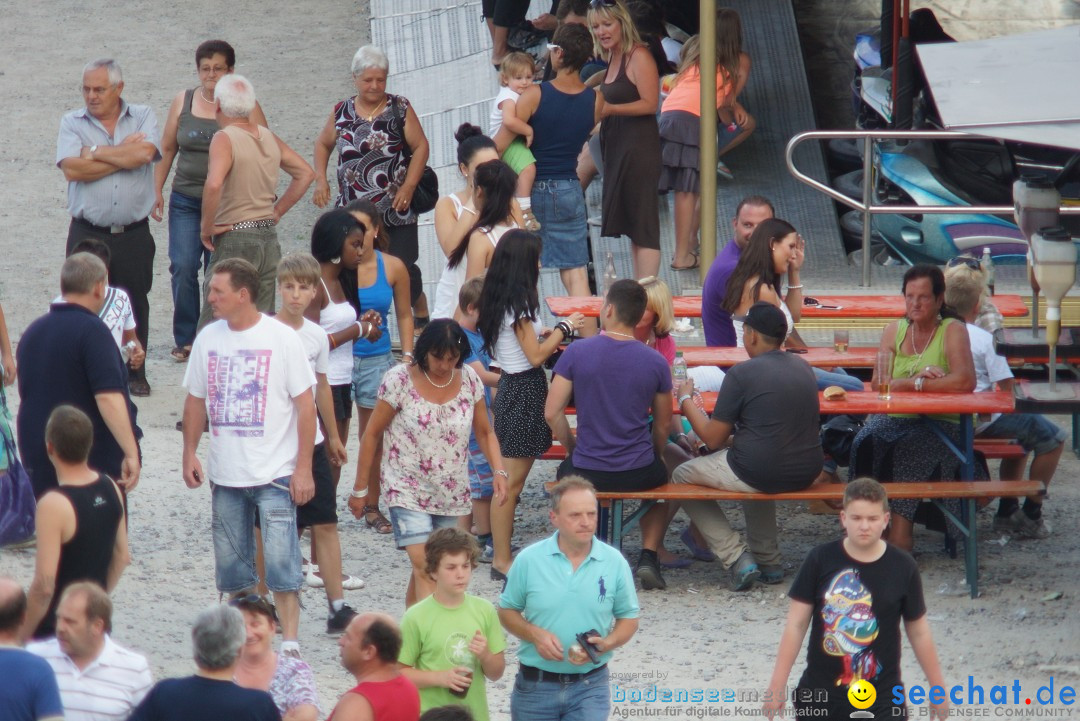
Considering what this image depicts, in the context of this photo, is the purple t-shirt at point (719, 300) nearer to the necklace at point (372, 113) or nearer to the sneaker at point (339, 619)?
the necklace at point (372, 113)

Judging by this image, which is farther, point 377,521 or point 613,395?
point 377,521

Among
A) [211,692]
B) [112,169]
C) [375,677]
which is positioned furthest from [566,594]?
[112,169]

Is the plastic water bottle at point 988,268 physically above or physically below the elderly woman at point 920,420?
above

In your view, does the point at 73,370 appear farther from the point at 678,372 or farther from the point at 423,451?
the point at 678,372

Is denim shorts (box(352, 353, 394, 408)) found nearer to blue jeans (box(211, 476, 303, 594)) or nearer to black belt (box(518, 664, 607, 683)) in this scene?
blue jeans (box(211, 476, 303, 594))

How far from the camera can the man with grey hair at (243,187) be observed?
28.2 feet

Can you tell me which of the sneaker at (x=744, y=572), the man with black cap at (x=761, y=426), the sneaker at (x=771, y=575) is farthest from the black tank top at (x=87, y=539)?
the sneaker at (x=771, y=575)

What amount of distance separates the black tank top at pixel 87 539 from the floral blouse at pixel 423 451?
4.73 ft

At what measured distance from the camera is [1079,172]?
8578mm

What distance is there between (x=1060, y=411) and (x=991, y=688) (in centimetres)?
117

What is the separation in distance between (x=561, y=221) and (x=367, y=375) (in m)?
1.98

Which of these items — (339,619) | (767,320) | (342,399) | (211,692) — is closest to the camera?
(211,692)

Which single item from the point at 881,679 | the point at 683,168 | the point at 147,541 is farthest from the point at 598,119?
the point at 881,679

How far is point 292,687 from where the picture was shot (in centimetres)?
499
